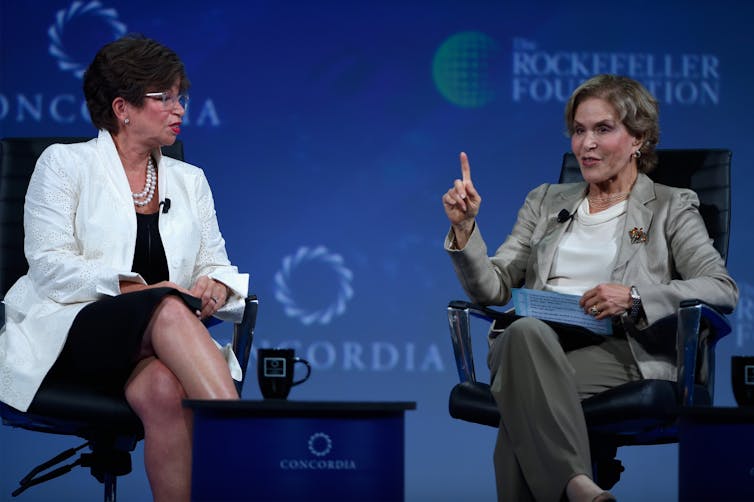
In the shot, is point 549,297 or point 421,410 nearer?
point 549,297

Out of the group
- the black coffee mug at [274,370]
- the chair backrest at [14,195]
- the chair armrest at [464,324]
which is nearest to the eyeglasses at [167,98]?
the chair backrest at [14,195]

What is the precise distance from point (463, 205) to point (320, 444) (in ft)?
3.06

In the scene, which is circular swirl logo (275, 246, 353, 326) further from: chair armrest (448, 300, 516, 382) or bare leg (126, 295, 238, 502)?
bare leg (126, 295, 238, 502)

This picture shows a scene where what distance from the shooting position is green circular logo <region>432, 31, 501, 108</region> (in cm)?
407

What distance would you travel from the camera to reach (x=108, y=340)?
2.46m

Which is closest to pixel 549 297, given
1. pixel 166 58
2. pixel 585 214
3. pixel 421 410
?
pixel 585 214

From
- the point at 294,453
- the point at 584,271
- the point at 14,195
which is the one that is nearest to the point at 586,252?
the point at 584,271

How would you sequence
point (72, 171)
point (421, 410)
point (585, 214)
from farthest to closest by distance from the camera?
1. point (421, 410)
2. point (585, 214)
3. point (72, 171)

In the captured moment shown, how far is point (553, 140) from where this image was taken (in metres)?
4.11

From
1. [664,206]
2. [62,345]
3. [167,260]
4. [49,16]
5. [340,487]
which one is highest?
[49,16]

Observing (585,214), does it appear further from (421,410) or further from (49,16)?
(49,16)

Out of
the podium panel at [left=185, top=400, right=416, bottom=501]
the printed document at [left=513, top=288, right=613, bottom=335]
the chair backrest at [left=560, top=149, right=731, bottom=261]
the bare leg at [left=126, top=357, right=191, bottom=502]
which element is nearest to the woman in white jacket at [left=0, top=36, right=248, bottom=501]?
the bare leg at [left=126, top=357, right=191, bottom=502]

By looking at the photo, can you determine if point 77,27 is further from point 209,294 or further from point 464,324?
point 464,324

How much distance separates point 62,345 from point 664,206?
5.01 ft
